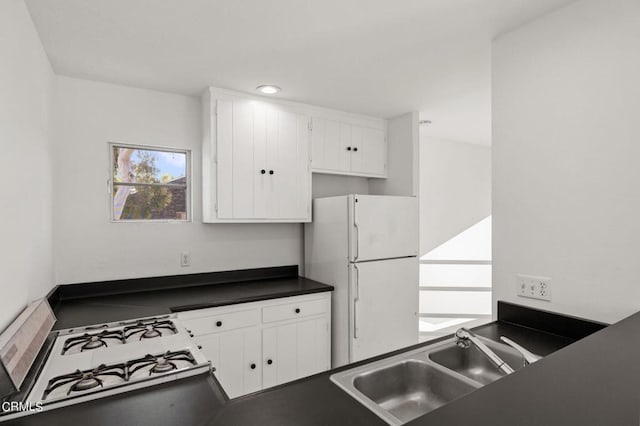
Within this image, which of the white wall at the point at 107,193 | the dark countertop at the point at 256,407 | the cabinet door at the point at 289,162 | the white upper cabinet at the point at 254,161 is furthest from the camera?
the cabinet door at the point at 289,162

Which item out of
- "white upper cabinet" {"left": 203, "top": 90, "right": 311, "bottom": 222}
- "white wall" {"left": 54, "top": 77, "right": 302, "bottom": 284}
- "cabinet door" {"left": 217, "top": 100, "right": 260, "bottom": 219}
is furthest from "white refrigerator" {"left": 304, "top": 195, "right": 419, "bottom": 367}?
"white wall" {"left": 54, "top": 77, "right": 302, "bottom": 284}

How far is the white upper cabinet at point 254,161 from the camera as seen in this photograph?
2715 mm

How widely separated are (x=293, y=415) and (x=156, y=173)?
2.38 meters

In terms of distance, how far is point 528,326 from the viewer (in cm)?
174

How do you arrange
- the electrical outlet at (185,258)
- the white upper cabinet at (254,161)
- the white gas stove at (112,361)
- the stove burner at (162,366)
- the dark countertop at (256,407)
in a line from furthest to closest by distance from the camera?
the electrical outlet at (185,258) < the white upper cabinet at (254,161) < the stove burner at (162,366) < the white gas stove at (112,361) < the dark countertop at (256,407)

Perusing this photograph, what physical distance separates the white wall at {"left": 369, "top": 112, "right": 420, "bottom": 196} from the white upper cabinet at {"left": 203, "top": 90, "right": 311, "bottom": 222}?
35.8 inches

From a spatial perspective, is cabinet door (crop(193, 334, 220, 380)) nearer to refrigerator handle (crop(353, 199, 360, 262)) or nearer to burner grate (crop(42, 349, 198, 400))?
burner grate (crop(42, 349, 198, 400))

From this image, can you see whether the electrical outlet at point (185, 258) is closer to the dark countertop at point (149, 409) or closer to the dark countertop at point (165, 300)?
the dark countertop at point (165, 300)

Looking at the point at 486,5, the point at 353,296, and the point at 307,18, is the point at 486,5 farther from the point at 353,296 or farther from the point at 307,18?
the point at 353,296

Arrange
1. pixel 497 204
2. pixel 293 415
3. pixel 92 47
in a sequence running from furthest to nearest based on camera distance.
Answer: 1. pixel 92 47
2. pixel 497 204
3. pixel 293 415

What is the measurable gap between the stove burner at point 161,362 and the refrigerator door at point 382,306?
4.99 ft

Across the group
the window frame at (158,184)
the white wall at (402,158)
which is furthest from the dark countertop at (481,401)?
the white wall at (402,158)

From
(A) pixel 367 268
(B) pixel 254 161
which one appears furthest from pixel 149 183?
(A) pixel 367 268

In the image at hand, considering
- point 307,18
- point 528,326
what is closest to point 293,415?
point 528,326
